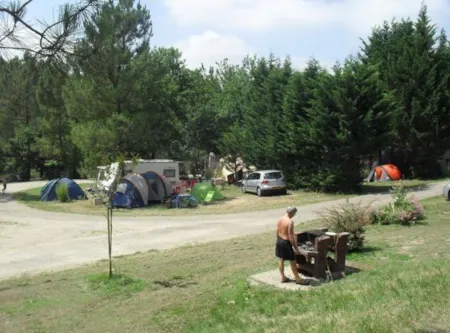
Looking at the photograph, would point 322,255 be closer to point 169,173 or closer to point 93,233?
point 93,233

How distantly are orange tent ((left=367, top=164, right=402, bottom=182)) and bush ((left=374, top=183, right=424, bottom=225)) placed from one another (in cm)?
1938

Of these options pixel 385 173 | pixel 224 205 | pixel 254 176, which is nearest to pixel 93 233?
pixel 224 205

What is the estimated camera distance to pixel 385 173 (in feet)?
113

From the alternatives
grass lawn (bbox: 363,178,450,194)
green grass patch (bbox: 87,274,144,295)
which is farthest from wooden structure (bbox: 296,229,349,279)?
grass lawn (bbox: 363,178,450,194)

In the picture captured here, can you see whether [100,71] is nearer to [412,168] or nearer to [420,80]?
[420,80]

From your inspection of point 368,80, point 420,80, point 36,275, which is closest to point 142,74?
point 368,80

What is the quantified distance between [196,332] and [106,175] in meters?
5.59

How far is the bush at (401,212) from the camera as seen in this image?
49.0ft

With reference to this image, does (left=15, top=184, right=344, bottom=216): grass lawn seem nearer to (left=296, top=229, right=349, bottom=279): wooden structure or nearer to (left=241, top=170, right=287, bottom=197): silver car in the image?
(left=241, top=170, right=287, bottom=197): silver car

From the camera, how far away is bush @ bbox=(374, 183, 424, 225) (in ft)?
49.0

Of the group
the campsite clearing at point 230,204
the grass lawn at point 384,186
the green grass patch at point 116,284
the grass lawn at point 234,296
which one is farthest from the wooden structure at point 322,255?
the grass lawn at point 384,186

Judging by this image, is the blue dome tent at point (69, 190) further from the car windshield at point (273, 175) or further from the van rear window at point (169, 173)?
the car windshield at point (273, 175)

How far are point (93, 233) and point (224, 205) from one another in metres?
9.13

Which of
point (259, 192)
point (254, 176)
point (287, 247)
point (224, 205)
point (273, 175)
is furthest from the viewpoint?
point (254, 176)
